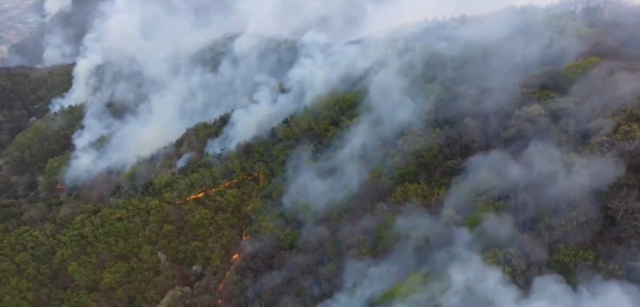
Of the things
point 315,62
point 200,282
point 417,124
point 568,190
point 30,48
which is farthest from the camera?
point 30,48

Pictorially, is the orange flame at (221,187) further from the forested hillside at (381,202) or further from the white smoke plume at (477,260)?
the white smoke plume at (477,260)

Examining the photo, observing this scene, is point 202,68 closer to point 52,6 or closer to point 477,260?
point 477,260

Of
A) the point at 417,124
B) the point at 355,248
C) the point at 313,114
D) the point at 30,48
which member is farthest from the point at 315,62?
the point at 30,48

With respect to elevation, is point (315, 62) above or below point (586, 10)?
above

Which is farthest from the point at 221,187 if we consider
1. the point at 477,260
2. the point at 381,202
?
the point at 477,260

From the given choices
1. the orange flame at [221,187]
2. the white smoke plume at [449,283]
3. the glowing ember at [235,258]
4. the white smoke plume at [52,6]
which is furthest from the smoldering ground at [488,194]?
the white smoke plume at [52,6]

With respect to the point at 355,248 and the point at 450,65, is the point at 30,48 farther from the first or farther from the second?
the point at 355,248

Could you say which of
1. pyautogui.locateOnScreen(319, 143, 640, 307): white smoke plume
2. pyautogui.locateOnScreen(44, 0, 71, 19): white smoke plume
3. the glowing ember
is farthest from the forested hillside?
pyautogui.locateOnScreen(44, 0, 71, 19): white smoke plume

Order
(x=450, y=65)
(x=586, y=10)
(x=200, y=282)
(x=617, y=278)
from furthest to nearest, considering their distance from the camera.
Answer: (x=586, y=10)
(x=450, y=65)
(x=200, y=282)
(x=617, y=278)
